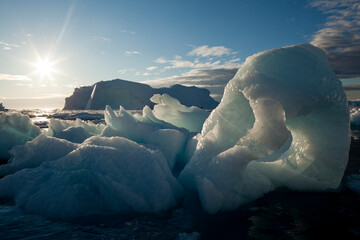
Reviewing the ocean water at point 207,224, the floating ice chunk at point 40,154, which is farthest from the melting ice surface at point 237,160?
the floating ice chunk at point 40,154

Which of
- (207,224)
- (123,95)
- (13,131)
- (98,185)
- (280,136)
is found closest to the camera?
(207,224)

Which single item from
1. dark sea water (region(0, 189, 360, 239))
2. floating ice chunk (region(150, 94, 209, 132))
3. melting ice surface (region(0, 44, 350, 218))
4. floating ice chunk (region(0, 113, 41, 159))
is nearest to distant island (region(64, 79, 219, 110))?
floating ice chunk (region(0, 113, 41, 159))

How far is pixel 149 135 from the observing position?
4.66m

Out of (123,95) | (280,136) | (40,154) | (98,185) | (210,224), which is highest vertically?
(123,95)

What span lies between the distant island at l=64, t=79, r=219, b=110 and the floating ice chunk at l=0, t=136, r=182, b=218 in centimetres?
4196

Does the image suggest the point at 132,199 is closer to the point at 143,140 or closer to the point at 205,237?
the point at 205,237

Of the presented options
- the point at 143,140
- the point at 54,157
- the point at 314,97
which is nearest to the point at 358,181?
the point at 314,97

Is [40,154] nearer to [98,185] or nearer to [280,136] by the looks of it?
[98,185]

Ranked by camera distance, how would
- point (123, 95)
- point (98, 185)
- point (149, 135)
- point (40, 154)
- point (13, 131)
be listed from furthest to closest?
1. point (123, 95)
2. point (13, 131)
3. point (149, 135)
4. point (40, 154)
5. point (98, 185)

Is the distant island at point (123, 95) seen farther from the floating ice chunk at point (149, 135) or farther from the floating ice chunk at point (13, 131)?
the floating ice chunk at point (149, 135)

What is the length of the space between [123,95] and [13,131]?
3951 cm

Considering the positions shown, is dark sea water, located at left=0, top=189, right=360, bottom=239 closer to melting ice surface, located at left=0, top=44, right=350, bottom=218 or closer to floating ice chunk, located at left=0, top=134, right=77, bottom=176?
melting ice surface, located at left=0, top=44, right=350, bottom=218

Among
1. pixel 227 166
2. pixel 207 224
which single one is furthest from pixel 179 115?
pixel 207 224

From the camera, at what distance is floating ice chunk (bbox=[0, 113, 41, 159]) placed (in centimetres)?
576
